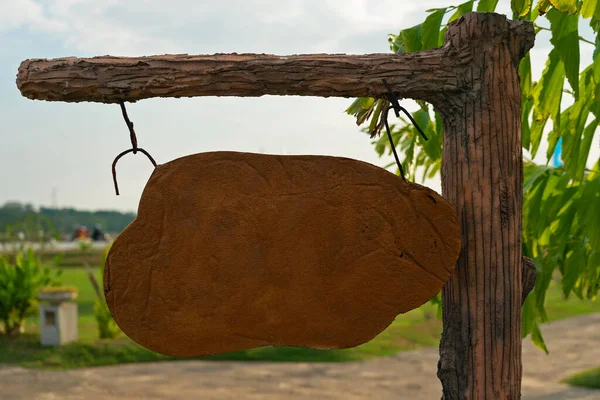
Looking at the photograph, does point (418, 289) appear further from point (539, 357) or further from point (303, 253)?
point (539, 357)

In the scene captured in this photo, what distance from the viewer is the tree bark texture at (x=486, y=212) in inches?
56.8

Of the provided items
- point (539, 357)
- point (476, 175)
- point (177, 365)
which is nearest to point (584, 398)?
point (539, 357)

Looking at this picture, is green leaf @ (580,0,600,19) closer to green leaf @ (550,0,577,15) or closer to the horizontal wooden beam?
green leaf @ (550,0,577,15)

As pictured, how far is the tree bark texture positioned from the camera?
144 centimetres

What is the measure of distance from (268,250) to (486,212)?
504 mm

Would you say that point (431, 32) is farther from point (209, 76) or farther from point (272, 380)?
point (272, 380)

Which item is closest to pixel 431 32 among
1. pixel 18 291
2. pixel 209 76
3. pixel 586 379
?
pixel 209 76

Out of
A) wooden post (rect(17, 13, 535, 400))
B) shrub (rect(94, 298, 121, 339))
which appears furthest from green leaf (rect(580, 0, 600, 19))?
shrub (rect(94, 298, 121, 339))

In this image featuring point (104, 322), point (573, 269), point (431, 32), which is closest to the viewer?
point (431, 32)

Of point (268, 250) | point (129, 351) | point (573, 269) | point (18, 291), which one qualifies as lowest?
point (129, 351)

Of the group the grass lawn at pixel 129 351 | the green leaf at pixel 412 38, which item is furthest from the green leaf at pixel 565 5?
the grass lawn at pixel 129 351

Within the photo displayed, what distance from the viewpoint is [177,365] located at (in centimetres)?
625

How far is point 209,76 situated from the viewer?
1405mm

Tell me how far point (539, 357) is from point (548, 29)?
533cm
